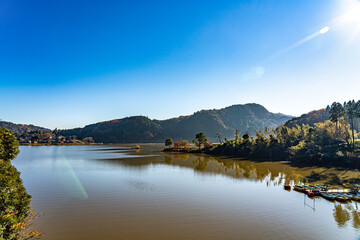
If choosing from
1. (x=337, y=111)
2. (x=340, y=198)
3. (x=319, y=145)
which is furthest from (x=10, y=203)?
(x=337, y=111)

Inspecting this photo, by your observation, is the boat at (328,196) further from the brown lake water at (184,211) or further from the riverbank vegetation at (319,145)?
the riverbank vegetation at (319,145)

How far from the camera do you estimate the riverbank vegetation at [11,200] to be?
13.2m

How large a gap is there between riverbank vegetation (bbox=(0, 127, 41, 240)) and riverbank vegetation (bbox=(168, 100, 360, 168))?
211 feet

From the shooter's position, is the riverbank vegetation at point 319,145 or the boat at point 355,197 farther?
the riverbank vegetation at point 319,145

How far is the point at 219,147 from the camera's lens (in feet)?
333

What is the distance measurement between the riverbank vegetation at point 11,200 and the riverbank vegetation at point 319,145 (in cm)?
6423

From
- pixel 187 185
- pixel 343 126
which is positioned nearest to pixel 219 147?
pixel 343 126

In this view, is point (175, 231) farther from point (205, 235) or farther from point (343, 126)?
point (343, 126)

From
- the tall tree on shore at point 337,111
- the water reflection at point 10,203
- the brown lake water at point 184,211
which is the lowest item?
the brown lake water at point 184,211

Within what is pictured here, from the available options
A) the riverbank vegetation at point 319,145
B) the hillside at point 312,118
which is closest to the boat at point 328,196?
the riverbank vegetation at point 319,145

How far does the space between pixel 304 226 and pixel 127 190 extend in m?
24.2

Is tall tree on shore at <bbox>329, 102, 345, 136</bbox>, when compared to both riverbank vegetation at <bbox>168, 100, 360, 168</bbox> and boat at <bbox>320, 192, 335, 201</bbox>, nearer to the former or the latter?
riverbank vegetation at <bbox>168, 100, 360, 168</bbox>

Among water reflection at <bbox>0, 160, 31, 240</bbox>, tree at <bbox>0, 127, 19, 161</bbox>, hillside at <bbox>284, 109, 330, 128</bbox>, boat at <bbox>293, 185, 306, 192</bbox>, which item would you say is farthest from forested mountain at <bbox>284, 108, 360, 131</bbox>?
water reflection at <bbox>0, 160, 31, 240</bbox>

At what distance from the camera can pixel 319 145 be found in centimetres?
6625
